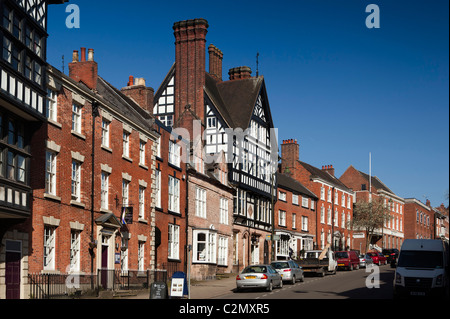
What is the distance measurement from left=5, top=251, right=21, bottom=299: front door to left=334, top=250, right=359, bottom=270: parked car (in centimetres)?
3284

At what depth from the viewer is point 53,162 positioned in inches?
1055

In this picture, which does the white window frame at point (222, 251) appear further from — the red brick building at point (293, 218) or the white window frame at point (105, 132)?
the white window frame at point (105, 132)

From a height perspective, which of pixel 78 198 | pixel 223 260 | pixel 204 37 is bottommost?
pixel 223 260

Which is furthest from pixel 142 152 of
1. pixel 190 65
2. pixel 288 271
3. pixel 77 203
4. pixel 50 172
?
pixel 190 65

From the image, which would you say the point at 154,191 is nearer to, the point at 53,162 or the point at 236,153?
the point at 53,162

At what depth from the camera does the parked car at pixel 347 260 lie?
5128 cm

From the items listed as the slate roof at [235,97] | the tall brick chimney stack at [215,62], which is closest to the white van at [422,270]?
the slate roof at [235,97]

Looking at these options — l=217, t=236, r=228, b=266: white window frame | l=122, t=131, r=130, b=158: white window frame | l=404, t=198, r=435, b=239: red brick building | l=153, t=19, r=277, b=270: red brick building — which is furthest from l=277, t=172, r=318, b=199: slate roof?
l=404, t=198, r=435, b=239: red brick building

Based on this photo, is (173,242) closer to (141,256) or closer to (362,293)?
(141,256)

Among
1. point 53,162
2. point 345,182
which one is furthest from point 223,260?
point 345,182

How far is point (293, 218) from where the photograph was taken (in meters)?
65.8

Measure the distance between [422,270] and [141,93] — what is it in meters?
21.9
